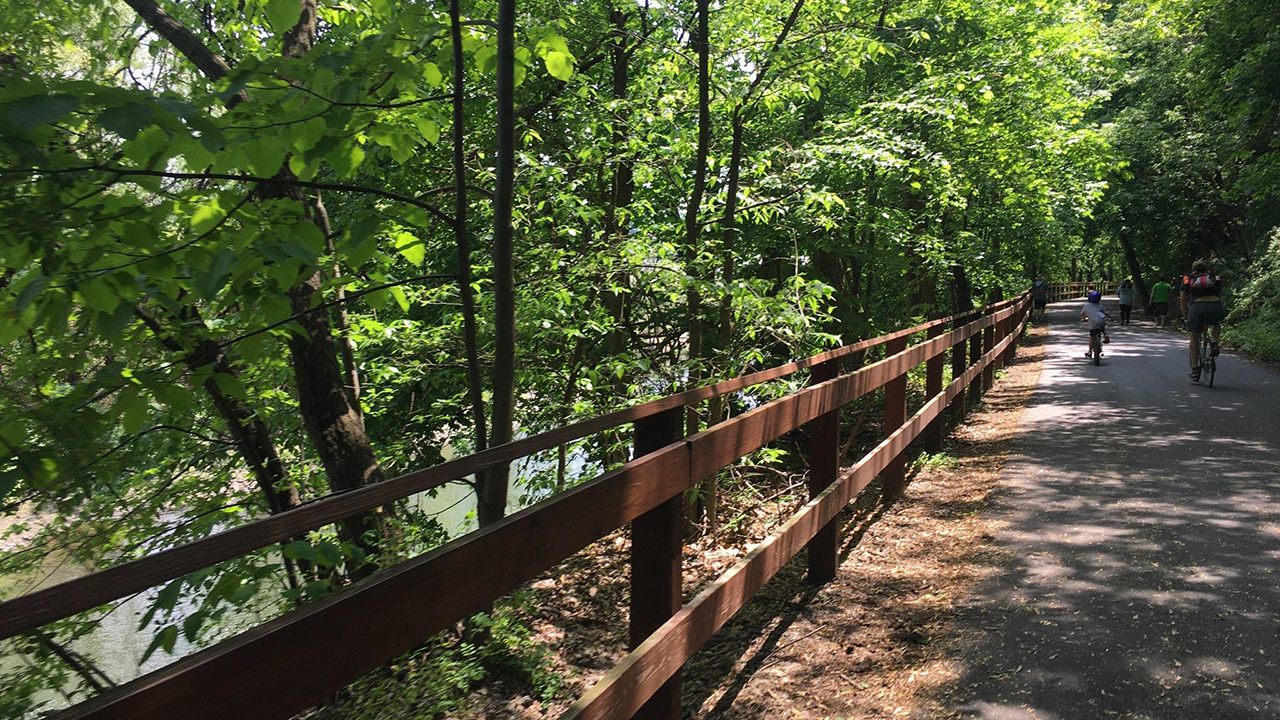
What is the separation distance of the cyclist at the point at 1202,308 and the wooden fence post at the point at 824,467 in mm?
10532

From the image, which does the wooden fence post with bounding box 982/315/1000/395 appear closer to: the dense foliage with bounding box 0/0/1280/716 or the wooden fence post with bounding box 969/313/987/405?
the wooden fence post with bounding box 969/313/987/405

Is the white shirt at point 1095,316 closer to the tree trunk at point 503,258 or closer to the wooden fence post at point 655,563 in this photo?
the tree trunk at point 503,258

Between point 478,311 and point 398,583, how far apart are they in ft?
15.2

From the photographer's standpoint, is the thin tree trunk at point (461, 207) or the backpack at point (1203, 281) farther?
the backpack at point (1203, 281)

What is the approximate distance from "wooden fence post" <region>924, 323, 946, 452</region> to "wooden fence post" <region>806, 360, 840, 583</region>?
111 inches

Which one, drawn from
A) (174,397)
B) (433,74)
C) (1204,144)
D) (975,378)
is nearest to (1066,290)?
(1204,144)

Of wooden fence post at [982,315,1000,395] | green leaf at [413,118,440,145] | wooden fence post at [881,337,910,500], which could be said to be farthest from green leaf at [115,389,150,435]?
wooden fence post at [982,315,1000,395]

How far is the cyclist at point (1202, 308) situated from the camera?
12938mm

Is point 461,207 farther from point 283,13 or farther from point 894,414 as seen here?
point 894,414

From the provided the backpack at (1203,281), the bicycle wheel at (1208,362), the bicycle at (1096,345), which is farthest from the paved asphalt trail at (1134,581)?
the bicycle at (1096,345)

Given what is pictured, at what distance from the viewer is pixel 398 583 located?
1564 millimetres

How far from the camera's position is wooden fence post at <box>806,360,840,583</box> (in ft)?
16.0

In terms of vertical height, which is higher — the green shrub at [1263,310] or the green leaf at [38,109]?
the green leaf at [38,109]

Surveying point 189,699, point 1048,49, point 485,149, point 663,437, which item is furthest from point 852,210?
point 1048,49
